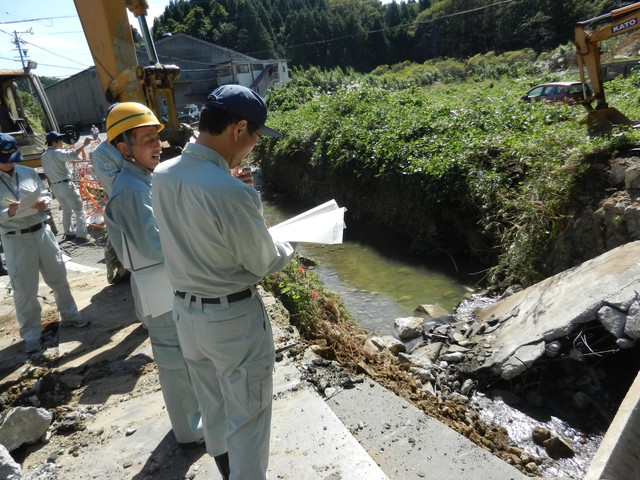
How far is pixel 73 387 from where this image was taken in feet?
12.0

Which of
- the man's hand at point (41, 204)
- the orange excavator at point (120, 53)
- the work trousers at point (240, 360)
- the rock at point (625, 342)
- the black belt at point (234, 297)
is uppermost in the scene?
the orange excavator at point (120, 53)

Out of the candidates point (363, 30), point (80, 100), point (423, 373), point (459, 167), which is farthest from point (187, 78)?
point (423, 373)

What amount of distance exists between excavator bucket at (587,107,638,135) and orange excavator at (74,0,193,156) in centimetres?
565

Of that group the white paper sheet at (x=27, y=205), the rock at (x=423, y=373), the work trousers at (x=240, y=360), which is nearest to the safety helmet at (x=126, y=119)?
the work trousers at (x=240, y=360)

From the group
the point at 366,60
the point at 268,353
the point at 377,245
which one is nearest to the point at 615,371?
the point at 268,353

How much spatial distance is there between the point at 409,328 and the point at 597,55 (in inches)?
219

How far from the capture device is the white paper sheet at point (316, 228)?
2.20 m

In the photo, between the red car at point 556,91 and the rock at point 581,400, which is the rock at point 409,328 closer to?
the rock at point 581,400

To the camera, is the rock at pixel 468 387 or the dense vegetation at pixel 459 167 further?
the dense vegetation at pixel 459 167

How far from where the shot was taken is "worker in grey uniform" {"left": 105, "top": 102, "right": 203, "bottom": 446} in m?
2.55

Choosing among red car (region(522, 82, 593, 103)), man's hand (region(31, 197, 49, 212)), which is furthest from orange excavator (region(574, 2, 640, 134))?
man's hand (region(31, 197, 49, 212))

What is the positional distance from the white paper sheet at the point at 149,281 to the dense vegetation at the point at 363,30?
4306 cm

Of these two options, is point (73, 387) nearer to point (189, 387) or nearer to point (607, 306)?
point (189, 387)

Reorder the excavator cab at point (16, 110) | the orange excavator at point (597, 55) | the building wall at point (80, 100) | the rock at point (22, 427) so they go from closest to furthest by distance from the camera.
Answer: the rock at point (22, 427) → the orange excavator at point (597, 55) → the excavator cab at point (16, 110) → the building wall at point (80, 100)
